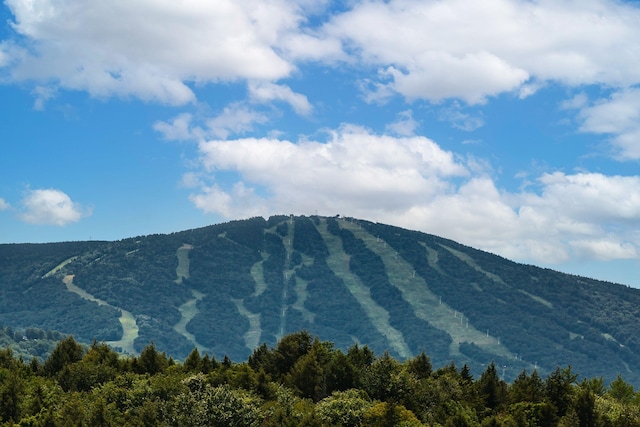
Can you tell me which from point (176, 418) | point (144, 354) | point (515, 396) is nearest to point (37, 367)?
point (144, 354)

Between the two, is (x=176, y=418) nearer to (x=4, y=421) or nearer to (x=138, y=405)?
(x=138, y=405)

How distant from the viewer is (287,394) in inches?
4958

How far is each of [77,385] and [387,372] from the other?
48.5 m

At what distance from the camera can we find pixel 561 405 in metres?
131

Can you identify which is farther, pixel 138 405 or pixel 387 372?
pixel 387 372

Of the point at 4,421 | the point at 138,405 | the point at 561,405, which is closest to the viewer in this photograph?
the point at 4,421

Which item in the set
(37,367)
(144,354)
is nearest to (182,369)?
(144,354)

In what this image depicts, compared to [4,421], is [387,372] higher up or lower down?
higher up

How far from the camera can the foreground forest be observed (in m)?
113

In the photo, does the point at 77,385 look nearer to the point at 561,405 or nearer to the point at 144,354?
the point at 144,354

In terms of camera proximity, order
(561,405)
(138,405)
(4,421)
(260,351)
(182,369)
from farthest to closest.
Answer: (260,351) → (182,369) → (561,405) → (138,405) → (4,421)

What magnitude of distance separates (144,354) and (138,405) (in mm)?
30336

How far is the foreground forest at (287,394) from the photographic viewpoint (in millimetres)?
113250

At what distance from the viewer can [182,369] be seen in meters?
148
